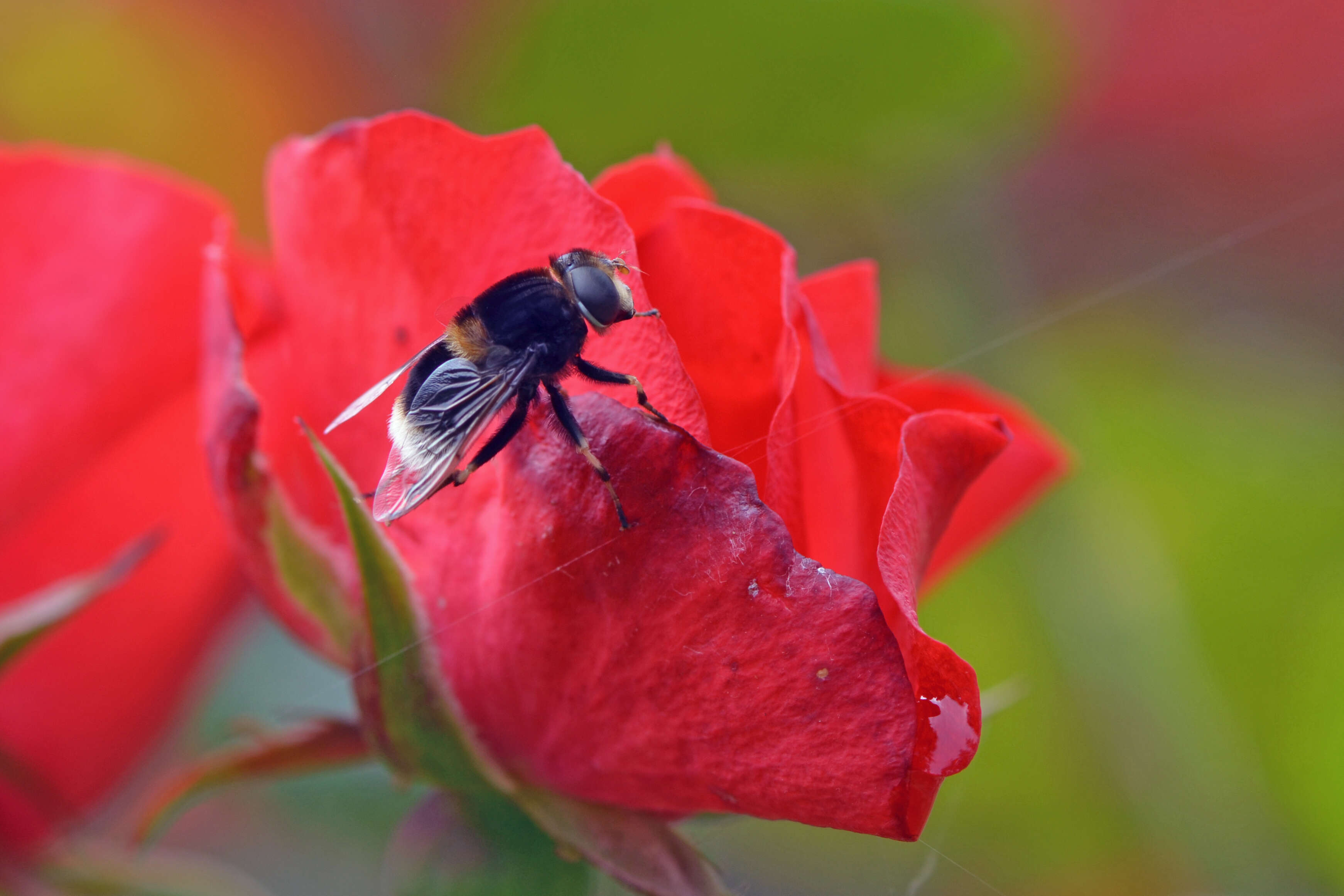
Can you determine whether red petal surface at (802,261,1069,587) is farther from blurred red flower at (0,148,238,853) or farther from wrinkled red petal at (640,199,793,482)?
blurred red flower at (0,148,238,853)

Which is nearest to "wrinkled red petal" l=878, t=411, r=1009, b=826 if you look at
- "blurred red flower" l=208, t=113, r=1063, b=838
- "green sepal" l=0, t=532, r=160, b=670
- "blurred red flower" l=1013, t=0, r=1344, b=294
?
"blurred red flower" l=208, t=113, r=1063, b=838

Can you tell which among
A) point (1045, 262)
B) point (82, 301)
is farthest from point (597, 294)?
point (1045, 262)

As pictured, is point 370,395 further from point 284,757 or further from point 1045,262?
point 1045,262

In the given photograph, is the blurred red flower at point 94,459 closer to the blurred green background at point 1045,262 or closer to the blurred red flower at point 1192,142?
the blurred green background at point 1045,262

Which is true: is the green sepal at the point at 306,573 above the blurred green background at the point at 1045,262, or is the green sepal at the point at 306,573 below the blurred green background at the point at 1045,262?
above

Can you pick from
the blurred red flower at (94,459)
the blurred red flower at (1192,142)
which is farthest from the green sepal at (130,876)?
the blurred red flower at (1192,142)

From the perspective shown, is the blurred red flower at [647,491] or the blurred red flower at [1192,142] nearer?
the blurred red flower at [647,491]
